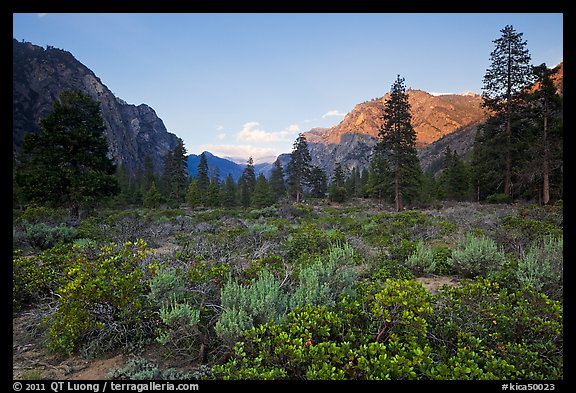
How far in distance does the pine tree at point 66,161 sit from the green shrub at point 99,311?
1402 centimetres

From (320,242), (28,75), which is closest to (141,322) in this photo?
(320,242)

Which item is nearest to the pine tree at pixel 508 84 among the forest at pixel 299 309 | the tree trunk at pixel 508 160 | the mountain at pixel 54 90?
the tree trunk at pixel 508 160

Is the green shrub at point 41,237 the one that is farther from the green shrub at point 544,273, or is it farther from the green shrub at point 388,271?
the green shrub at point 544,273

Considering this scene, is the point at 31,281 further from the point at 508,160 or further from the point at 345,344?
the point at 508,160

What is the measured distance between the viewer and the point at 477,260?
20.2 ft

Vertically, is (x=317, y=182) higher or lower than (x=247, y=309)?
higher

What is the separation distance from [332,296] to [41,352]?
4.12m

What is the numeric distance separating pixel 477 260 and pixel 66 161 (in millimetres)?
20403

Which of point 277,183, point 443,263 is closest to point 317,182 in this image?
point 277,183

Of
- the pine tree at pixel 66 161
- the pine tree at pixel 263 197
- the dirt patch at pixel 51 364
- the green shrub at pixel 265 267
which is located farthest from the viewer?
the pine tree at pixel 263 197

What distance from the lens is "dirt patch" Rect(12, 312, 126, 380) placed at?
10.5 ft

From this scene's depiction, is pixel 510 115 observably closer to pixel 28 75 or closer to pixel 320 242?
pixel 320 242

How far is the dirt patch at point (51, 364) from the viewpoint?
3.21 m
